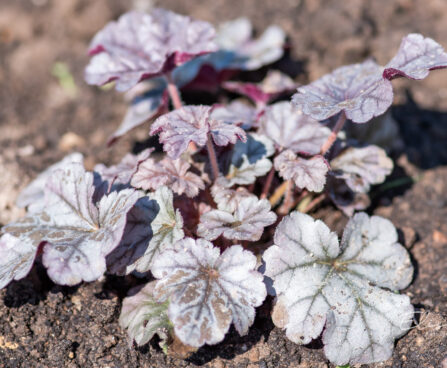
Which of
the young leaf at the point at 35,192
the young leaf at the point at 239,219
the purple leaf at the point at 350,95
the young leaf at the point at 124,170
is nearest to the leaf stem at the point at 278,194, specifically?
the young leaf at the point at 239,219

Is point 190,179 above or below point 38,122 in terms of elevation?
above

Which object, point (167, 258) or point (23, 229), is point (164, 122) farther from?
point (23, 229)

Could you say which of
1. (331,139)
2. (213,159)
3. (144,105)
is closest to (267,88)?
(144,105)

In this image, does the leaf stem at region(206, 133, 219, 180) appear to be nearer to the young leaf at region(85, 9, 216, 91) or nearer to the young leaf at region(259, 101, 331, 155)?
the young leaf at region(259, 101, 331, 155)

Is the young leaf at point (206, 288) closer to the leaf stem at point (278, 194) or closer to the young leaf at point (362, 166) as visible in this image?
the leaf stem at point (278, 194)

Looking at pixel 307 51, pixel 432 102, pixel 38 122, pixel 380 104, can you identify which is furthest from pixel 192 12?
pixel 380 104

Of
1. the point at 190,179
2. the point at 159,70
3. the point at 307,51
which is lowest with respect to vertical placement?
the point at 307,51
